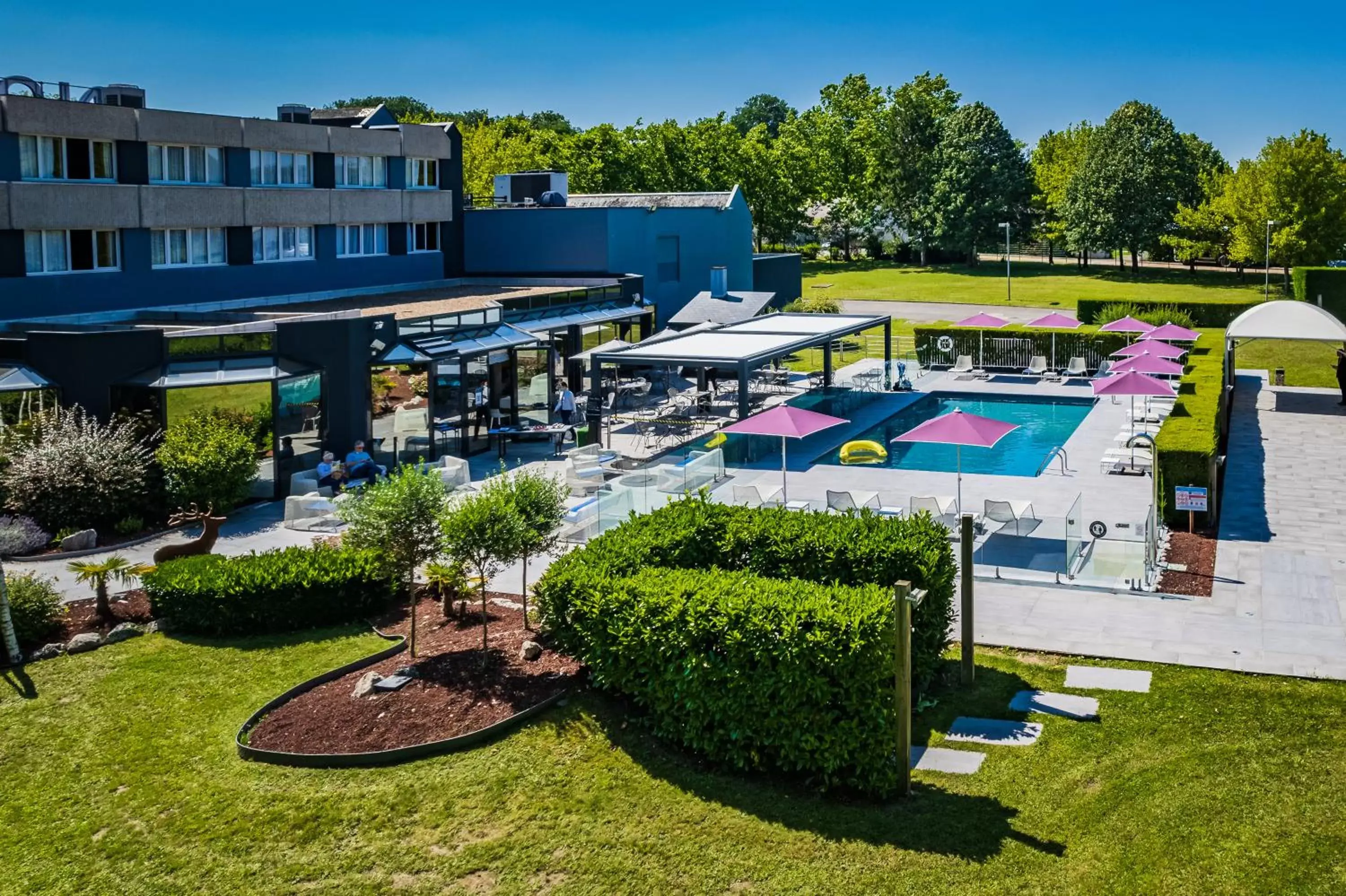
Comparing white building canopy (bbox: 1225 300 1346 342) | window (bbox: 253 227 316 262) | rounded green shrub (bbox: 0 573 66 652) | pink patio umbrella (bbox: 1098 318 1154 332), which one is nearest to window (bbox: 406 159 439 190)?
window (bbox: 253 227 316 262)

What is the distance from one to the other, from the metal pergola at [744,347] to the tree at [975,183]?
4148 centimetres

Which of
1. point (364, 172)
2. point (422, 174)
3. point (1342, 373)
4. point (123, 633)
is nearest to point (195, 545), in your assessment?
point (123, 633)

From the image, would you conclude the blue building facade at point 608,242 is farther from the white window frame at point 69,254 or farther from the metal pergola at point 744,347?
the white window frame at point 69,254

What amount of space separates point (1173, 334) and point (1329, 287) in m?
20.0

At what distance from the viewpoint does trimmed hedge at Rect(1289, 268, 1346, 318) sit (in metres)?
54.2

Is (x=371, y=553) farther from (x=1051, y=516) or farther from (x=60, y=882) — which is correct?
(x=1051, y=516)

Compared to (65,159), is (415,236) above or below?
below

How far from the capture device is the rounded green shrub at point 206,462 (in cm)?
2242

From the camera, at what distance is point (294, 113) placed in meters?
36.7

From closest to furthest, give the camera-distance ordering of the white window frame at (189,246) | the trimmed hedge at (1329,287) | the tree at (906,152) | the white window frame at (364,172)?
the white window frame at (189,246), the white window frame at (364,172), the trimmed hedge at (1329,287), the tree at (906,152)

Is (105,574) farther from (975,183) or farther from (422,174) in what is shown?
(975,183)

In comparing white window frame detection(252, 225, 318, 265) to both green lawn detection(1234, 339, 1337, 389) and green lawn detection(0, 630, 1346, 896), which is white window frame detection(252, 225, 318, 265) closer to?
green lawn detection(0, 630, 1346, 896)

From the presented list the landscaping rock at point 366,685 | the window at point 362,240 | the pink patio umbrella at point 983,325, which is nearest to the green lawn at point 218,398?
the landscaping rock at point 366,685

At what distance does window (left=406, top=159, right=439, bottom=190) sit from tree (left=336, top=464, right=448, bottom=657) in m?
26.1
